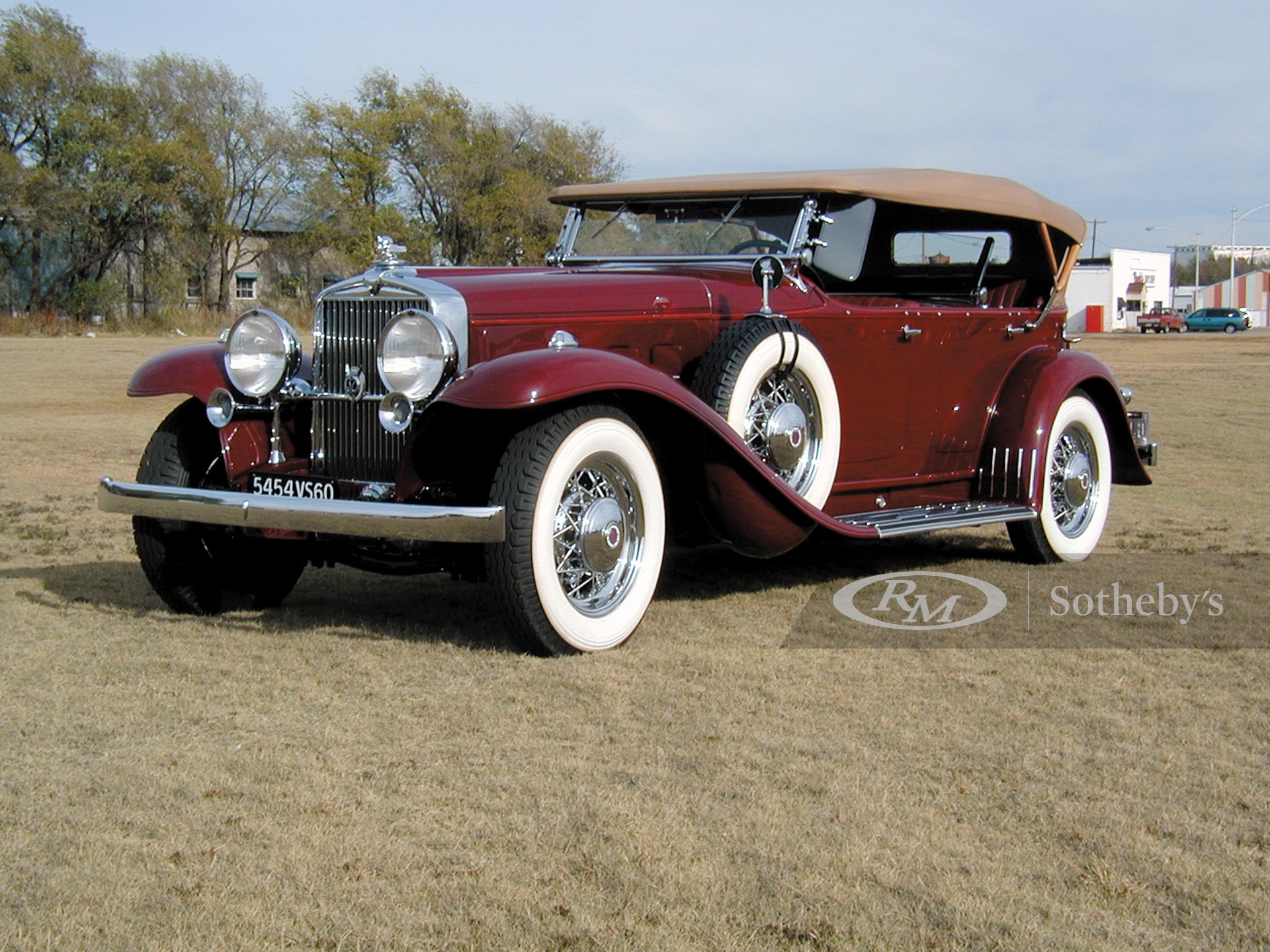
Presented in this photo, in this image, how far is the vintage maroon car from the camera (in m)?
4.43

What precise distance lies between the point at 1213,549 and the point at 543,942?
5325mm

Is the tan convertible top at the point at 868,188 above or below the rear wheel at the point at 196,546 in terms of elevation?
above

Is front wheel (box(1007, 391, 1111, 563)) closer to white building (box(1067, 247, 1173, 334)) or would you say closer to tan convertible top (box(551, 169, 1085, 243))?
tan convertible top (box(551, 169, 1085, 243))

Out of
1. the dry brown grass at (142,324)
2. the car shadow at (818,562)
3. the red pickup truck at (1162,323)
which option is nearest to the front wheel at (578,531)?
the car shadow at (818,562)

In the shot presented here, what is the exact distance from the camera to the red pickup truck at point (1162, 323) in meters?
54.0

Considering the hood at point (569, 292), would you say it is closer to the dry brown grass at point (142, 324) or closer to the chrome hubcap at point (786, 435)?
the chrome hubcap at point (786, 435)

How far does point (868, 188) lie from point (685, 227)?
2.85ft

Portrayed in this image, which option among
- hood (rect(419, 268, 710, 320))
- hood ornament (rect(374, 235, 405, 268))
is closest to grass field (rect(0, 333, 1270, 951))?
hood (rect(419, 268, 710, 320))

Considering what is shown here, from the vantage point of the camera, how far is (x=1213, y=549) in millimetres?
6727

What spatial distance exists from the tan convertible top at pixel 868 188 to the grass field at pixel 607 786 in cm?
187

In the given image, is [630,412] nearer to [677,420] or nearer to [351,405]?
[677,420]

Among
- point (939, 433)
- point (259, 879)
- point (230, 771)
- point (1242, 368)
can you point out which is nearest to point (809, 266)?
point (939, 433)

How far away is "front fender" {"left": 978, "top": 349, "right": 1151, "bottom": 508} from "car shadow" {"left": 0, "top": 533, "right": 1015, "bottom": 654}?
46 centimetres
